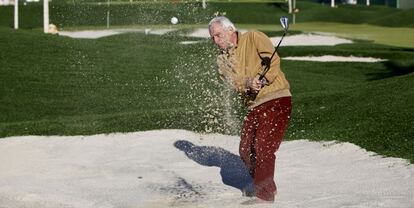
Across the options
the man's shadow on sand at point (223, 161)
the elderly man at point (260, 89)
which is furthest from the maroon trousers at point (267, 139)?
the man's shadow on sand at point (223, 161)

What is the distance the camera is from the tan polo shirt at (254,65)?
1013 centimetres

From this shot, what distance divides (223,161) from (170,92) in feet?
32.6

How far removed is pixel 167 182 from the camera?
480 inches

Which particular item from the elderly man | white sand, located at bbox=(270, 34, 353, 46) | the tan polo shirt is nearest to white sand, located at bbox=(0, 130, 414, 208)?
the elderly man

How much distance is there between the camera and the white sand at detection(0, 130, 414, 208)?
35.5ft

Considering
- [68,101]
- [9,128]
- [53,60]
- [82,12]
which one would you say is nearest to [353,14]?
[82,12]

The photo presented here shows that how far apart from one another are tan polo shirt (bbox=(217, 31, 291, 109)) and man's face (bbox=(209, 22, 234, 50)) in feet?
0.35

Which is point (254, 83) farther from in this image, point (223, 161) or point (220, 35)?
point (223, 161)

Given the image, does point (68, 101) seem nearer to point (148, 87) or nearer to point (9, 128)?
point (148, 87)

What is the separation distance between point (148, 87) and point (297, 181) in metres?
12.6

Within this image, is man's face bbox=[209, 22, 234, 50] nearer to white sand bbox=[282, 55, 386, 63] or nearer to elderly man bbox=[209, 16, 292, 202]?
elderly man bbox=[209, 16, 292, 202]

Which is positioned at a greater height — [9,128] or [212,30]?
[212,30]

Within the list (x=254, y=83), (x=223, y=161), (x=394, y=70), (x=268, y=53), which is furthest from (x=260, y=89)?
(x=394, y=70)

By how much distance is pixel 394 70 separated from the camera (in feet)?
94.0
